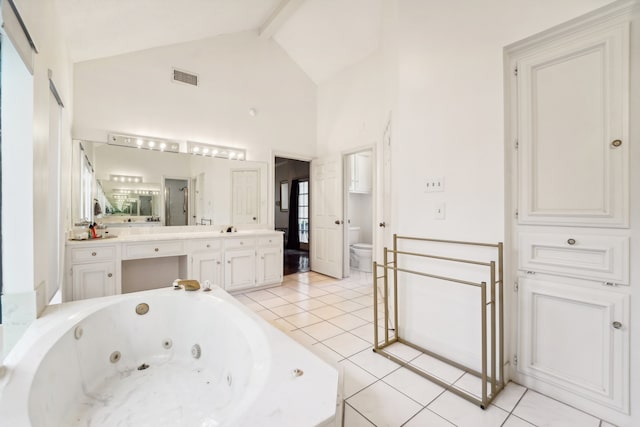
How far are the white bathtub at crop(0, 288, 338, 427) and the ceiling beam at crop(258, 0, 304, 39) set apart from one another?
3.42 meters

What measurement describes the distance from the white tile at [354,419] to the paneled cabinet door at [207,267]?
7.25ft

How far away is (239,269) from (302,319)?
3.90 feet

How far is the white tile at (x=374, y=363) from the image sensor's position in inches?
72.2

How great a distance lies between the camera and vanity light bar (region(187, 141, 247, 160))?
3.54 m

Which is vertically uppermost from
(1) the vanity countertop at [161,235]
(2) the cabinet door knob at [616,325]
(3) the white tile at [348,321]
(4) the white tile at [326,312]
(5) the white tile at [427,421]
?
(1) the vanity countertop at [161,235]

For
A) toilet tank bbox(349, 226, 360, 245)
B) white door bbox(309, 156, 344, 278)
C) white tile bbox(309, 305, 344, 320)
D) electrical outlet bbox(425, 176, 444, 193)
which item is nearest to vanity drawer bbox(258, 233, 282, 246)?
white door bbox(309, 156, 344, 278)

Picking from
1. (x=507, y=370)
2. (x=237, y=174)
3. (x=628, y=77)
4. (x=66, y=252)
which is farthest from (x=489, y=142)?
(x=66, y=252)

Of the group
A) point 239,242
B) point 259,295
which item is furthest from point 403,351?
point 239,242

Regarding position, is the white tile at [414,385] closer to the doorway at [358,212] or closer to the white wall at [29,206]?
the white wall at [29,206]

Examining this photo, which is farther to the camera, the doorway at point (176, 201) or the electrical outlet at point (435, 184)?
the doorway at point (176, 201)

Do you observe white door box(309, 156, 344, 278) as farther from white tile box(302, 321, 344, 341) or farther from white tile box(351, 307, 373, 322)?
white tile box(302, 321, 344, 341)

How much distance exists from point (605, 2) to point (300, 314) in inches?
117

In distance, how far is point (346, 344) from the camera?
2209 millimetres

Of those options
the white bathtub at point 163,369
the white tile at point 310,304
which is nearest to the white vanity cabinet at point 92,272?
the white bathtub at point 163,369
